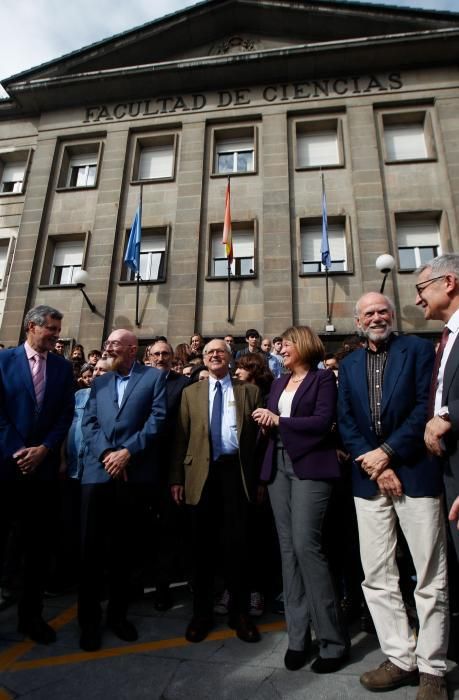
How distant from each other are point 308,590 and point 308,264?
35.3 ft

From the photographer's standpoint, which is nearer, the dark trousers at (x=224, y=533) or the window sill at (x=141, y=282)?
the dark trousers at (x=224, y=533)

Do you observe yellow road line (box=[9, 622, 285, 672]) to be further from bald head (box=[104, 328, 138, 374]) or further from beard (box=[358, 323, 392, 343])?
beard (box=[358, 323, 392, 343])

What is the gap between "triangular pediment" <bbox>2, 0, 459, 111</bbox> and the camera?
13.3 meters

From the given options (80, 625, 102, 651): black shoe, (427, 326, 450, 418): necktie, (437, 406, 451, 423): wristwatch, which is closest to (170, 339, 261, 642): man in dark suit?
(80, 625, 102, 651): black shoe

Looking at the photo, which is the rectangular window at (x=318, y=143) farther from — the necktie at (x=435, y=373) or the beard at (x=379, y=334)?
the necktie at (x=435, y=373)

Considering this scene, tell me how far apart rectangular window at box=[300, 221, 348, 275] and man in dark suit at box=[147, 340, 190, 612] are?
8669 millimetres

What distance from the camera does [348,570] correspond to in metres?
3.62

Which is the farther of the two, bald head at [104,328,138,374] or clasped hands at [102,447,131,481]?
bald head at [104,328,138,374]

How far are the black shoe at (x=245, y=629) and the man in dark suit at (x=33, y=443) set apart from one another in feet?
4.57

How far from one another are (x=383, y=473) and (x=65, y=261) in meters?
13.4

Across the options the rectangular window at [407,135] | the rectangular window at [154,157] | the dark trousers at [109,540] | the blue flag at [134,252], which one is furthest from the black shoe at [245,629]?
the rectangular window at [154,157]

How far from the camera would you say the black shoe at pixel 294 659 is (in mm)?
2678

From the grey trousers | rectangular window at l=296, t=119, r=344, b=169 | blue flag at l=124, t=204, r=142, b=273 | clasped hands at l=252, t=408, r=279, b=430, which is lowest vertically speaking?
the grey trousers

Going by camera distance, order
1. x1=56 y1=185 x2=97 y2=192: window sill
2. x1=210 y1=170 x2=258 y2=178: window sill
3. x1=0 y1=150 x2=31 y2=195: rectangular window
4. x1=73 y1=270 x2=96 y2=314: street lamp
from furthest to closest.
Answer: x1=0 y1=150 x2=31 y2=195: rectangular window < x1=56 y1=185 x2=97 y2=192: window sill < x1=210 y1=170 x2=258 y2=178: window sill < x1=73 y1=270 x2=96 y2=314: street lamp
